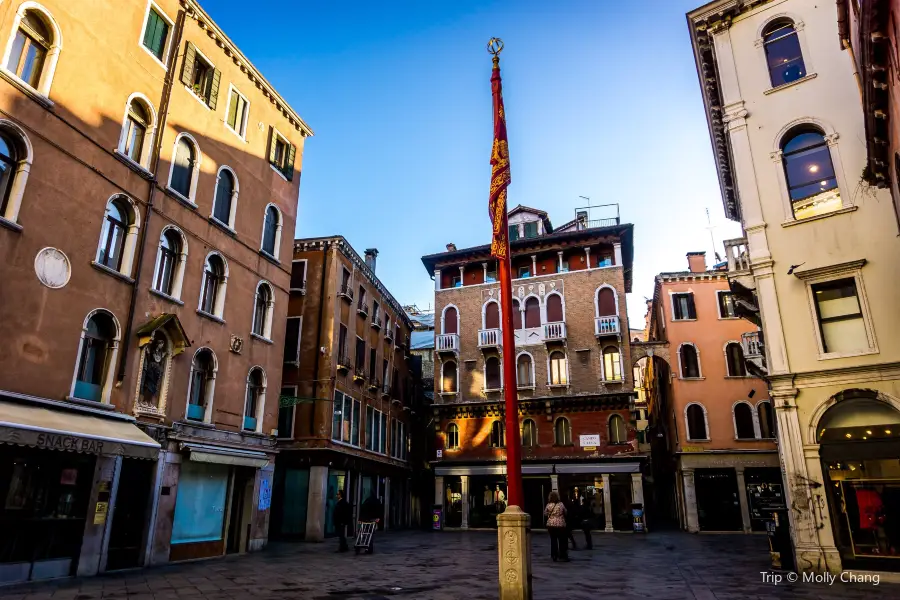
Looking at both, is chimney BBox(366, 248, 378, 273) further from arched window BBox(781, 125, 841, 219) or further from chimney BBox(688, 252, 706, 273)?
arched window BBox(781, 125, 841, 219)

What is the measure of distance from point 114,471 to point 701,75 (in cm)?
1959

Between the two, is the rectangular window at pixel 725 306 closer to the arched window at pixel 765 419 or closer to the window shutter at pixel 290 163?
the arched window at pixel 765 419

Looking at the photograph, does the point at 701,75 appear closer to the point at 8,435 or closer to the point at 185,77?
the point at 185,77

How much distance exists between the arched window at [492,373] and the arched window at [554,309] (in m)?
3.92

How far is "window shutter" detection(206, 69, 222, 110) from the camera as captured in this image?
17.5 metres

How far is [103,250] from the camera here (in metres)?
13.5

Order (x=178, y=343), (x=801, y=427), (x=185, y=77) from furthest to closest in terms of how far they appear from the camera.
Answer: (x=185, y=77) < (x=178, y=343) < (x=801, y=427)

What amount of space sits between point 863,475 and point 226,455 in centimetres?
1555

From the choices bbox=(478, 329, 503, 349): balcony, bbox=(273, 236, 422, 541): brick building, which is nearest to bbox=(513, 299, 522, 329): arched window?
bbox=(478, 329, 503, 349): balcony

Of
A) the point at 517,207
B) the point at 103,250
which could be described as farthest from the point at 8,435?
the point at 517,207

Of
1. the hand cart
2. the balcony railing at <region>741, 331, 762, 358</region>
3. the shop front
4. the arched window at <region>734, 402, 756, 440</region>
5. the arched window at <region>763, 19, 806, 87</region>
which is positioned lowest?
the hand cart

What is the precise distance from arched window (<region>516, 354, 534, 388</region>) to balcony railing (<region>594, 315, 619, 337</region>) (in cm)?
411

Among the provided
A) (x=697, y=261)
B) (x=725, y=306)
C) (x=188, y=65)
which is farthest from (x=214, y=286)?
(x=697, y=261)

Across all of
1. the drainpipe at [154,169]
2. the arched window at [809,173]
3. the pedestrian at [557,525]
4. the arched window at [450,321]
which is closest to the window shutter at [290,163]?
the drainpipe at [154,169]
